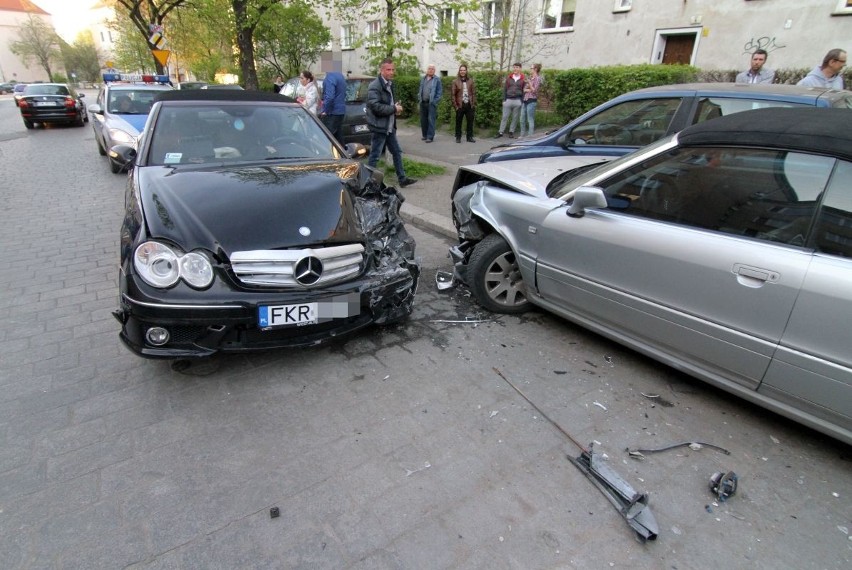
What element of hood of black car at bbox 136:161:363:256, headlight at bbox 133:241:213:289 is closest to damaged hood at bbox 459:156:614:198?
hood of black car at bbox 136:161:363:256

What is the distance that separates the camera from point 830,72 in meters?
5.92

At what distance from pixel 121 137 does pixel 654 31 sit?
1417cm

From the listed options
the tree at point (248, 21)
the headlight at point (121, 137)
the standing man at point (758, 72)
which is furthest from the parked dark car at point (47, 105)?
the standing man at point (758, 72)

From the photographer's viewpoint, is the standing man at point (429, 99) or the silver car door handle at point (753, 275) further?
the standing man at point (429, 99)

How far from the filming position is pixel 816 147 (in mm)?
2363

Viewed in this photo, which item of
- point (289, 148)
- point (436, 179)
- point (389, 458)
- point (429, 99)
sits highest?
point (429, 99)

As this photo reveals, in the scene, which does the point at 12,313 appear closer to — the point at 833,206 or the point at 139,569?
the point at 139,569

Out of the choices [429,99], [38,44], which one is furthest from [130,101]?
[38,44]

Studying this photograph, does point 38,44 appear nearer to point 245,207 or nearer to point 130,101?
point 130,101

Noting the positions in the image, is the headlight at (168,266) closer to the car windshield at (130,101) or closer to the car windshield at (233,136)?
the car windshield at (233,136)

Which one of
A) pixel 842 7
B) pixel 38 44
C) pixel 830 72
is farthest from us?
pixel 38 44

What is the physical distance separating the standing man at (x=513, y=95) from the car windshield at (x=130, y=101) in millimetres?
8104

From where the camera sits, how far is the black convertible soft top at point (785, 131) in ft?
7.66

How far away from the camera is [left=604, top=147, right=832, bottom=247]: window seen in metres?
2.40
